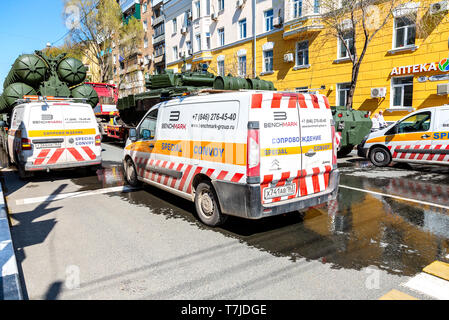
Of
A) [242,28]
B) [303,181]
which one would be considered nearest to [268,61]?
[242,28]

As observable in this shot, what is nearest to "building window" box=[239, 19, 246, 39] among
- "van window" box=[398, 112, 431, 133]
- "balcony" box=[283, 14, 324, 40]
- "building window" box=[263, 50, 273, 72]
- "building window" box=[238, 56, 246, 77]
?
"building window" box=[238, 56, 246, 77]

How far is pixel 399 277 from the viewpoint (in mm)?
3391

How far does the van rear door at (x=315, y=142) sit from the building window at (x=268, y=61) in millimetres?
19624

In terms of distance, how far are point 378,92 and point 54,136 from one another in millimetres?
15576

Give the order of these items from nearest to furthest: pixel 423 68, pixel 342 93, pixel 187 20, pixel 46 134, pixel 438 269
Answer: pixel 438 269
pixel 46 134
pixel 423 68
pixel 342 93
pixel 187 20

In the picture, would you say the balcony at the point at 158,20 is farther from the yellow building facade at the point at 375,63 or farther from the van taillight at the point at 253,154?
the van taillight at the point at 253,154

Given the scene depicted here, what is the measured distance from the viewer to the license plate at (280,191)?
4344 mm

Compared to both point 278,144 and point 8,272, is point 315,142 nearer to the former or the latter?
point 278,144

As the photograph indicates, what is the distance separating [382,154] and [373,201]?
13.9 feet

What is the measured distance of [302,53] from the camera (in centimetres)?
2147

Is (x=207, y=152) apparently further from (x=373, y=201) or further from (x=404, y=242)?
(x=373, y=201)

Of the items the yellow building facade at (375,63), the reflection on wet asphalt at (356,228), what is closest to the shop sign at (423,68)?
the yellow building facade at (375,63)

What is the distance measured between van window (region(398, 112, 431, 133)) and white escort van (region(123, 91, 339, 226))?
521 cm
